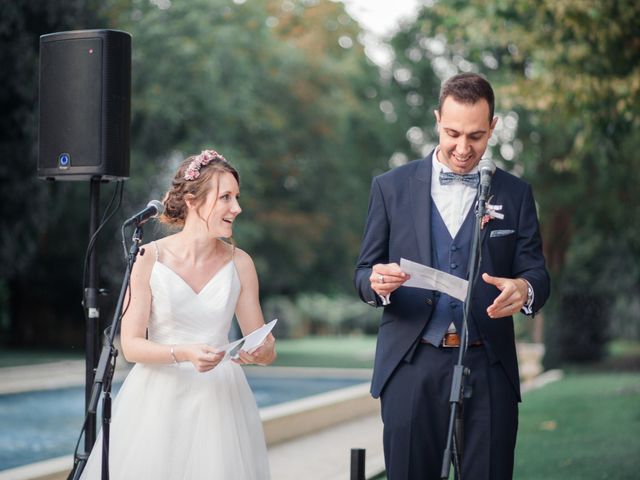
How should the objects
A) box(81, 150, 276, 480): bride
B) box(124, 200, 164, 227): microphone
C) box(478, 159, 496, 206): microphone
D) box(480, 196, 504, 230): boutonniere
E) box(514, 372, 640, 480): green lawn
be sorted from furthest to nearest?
1. box(514, 372, 640, 480): green lawn
2. box(81, 150, 276, 480): bride
3. box(124, 200, 164, 227): microphone
4. box(480, 196, 504, 230): boutonniere
5. box(478, 159, 496, 206): microphone

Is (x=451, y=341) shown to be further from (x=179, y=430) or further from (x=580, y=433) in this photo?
(x=580, y=433)

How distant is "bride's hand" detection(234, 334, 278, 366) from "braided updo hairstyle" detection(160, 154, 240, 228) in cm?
61

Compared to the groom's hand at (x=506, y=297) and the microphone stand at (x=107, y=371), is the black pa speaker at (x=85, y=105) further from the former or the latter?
the groom's hand at (x=506, y=297)

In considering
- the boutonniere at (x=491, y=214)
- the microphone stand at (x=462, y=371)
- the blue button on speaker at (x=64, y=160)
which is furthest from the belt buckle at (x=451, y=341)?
the blue button on speaker at (x=64, y=160)

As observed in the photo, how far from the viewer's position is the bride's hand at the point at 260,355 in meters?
3.70

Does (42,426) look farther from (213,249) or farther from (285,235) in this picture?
(285,235)

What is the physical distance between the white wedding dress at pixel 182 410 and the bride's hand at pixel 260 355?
26 cm

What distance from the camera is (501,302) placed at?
3.21 metres

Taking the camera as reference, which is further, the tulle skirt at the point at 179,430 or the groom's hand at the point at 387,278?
the tulle skirt at the point at 179,430

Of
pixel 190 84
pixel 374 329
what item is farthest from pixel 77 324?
pixel 374 329

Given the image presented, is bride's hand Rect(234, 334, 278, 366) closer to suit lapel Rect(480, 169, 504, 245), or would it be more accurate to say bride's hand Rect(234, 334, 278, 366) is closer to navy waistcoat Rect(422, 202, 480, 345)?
navy waistcoat Rect(422, 202, 480, 345)

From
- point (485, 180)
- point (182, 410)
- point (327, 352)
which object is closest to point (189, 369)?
point (182, 410)

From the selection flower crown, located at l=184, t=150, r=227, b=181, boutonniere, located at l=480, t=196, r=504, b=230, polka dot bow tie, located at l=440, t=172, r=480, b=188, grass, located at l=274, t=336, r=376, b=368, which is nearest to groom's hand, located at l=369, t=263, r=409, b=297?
boutonniere, located at l=480, t=196, r=504, b=230

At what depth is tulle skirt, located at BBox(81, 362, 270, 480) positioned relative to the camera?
3.97 metres
